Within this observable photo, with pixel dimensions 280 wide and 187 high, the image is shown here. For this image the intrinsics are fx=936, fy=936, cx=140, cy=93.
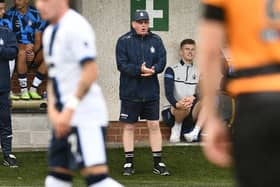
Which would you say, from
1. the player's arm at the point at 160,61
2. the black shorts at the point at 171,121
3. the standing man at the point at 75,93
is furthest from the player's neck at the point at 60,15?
the black shorts at the point at 171,121

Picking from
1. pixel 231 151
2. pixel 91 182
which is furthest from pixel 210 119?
pixel 91 182

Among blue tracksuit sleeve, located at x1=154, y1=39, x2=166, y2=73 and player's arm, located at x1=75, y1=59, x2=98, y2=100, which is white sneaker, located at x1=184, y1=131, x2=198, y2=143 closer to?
blue tracksuit sleeve, located at x1=154, y1=39, x2=166, y2=73

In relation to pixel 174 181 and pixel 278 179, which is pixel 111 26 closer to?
pixel 174 181

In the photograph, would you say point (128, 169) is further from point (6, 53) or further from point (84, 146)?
point (84, 146)

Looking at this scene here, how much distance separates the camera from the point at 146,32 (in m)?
11.9

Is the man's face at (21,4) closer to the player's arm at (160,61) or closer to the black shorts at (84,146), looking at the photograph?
the player's arm at (160,61)

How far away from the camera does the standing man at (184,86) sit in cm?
1382

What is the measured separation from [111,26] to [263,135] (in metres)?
10.8

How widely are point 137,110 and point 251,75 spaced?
27.6 feet

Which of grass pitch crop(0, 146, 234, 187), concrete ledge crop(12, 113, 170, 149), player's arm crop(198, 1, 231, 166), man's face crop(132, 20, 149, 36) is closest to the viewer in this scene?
player's arm crop(198, 1, 231, 166)

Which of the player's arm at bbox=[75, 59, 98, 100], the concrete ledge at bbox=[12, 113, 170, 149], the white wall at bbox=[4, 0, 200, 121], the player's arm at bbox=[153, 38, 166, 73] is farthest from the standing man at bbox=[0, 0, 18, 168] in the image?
the player's arm at bbox=[75, 59, 98, 100]

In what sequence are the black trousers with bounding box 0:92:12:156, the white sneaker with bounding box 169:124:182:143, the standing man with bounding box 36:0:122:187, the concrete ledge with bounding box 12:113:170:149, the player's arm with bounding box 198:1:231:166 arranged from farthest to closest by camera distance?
the white sneaker with bounding box 169:124:182:143 < the concrete ledge with bounding box 12:113:170:149 < the black trousers with bounding box 0:92:12:156 < the standing man with bounding box 36:0:122:187 < the player's arm with bounding box 198:1:231:166

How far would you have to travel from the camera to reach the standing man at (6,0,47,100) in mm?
13570

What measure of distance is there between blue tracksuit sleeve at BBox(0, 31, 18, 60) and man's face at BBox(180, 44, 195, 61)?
115 inches
